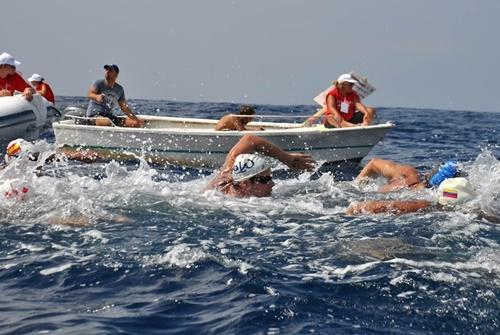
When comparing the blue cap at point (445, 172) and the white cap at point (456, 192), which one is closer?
the white cap at point (456, 192)

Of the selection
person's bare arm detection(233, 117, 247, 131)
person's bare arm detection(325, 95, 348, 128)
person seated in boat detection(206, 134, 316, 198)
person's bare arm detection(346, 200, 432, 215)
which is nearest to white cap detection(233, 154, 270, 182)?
person seated in boat detection(206, 134, 316, 198)

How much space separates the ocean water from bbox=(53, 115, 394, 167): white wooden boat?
4.40 metres

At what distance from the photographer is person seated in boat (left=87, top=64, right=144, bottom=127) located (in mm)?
16734

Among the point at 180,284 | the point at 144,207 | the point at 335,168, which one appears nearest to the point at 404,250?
the point at 180,284

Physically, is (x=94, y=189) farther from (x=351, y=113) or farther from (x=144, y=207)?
(x=351, y=113)

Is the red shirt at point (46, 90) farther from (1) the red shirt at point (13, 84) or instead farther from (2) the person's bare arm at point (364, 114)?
(2) the person's bare arm at point (364, 114)

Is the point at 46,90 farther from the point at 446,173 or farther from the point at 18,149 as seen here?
the point at 446,173

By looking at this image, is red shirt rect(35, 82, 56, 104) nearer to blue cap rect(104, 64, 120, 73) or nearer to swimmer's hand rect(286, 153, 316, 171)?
blue cap rect(104, 64, 120, 73)

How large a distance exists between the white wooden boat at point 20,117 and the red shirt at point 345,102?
6640 millimetres

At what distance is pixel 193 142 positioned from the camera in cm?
1545

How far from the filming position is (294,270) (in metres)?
6.59

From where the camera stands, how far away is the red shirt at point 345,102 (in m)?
16.1

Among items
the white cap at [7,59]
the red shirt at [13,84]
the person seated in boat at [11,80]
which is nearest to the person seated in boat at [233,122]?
the person seated in boat at [11,80]

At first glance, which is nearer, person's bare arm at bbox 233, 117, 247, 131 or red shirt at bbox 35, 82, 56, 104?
person's bare arm at bbox 233, 117, 247, 131
